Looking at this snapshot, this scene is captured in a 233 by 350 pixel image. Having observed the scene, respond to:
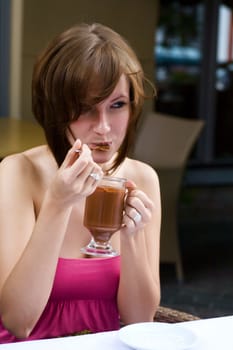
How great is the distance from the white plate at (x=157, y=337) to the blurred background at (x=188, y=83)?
9.64 ft

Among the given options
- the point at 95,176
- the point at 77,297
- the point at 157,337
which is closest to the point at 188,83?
the point at 77,297

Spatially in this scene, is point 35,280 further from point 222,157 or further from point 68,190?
point 222,157

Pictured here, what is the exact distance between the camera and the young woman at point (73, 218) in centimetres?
205

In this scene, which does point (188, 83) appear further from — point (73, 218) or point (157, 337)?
point (157, 337)

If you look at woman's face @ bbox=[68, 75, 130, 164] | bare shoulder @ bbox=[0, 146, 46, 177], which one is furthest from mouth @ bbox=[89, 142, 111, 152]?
bare shoulder @ bbox=[0, 146, 46, 177]

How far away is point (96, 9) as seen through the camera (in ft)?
22.6

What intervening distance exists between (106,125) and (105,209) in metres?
0.22

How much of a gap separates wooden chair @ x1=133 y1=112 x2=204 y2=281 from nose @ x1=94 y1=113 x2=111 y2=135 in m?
2.77

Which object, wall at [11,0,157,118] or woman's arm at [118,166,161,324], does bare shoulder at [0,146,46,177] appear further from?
wall at [11,0,157,118]

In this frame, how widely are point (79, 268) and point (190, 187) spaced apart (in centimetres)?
644

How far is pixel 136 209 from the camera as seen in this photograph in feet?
6.72

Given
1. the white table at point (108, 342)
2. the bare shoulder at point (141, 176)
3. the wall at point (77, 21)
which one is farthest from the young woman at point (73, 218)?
the wall at point (77, 21)

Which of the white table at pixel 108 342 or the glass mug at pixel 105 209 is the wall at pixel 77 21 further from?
the white table at pixel 108 342

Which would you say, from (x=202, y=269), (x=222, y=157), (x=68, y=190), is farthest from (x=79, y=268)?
(x=222, y=157)
